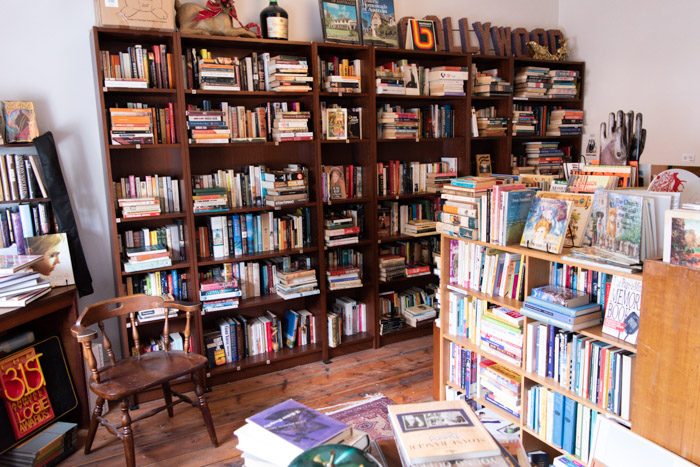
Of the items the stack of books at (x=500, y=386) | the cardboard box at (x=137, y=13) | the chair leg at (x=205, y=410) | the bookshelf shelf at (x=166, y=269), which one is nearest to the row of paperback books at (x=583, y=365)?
the stack of books at (x=500, y=386)

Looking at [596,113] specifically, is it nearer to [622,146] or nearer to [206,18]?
[622,146]

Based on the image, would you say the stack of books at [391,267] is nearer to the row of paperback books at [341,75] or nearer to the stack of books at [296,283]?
the stack of books at [296,283]

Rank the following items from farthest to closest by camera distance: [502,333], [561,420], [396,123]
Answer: [396,123] → [502,333] → [561,420]

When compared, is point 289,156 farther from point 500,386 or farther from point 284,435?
point 284,435

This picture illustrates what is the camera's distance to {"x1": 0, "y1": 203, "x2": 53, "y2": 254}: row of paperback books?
2.95 meters

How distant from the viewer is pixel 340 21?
12.2 feet

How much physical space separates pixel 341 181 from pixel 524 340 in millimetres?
Answer: 1855

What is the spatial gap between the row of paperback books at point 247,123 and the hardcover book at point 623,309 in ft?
7.13

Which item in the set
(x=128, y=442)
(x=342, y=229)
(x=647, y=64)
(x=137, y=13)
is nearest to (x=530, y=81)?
(x=647, y=64)

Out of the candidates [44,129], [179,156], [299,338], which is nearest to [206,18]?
[179,156]

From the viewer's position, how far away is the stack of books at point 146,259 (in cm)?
316

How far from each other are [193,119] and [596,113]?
3.56 m

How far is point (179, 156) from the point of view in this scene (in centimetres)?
342

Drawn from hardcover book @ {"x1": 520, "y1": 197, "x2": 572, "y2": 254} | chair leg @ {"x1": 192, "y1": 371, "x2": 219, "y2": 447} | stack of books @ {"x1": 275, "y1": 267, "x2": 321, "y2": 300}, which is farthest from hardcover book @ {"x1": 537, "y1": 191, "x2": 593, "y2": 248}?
chair leg @ {"x1": 192, "y1": 371, "x2": 219, "y2": 447}
